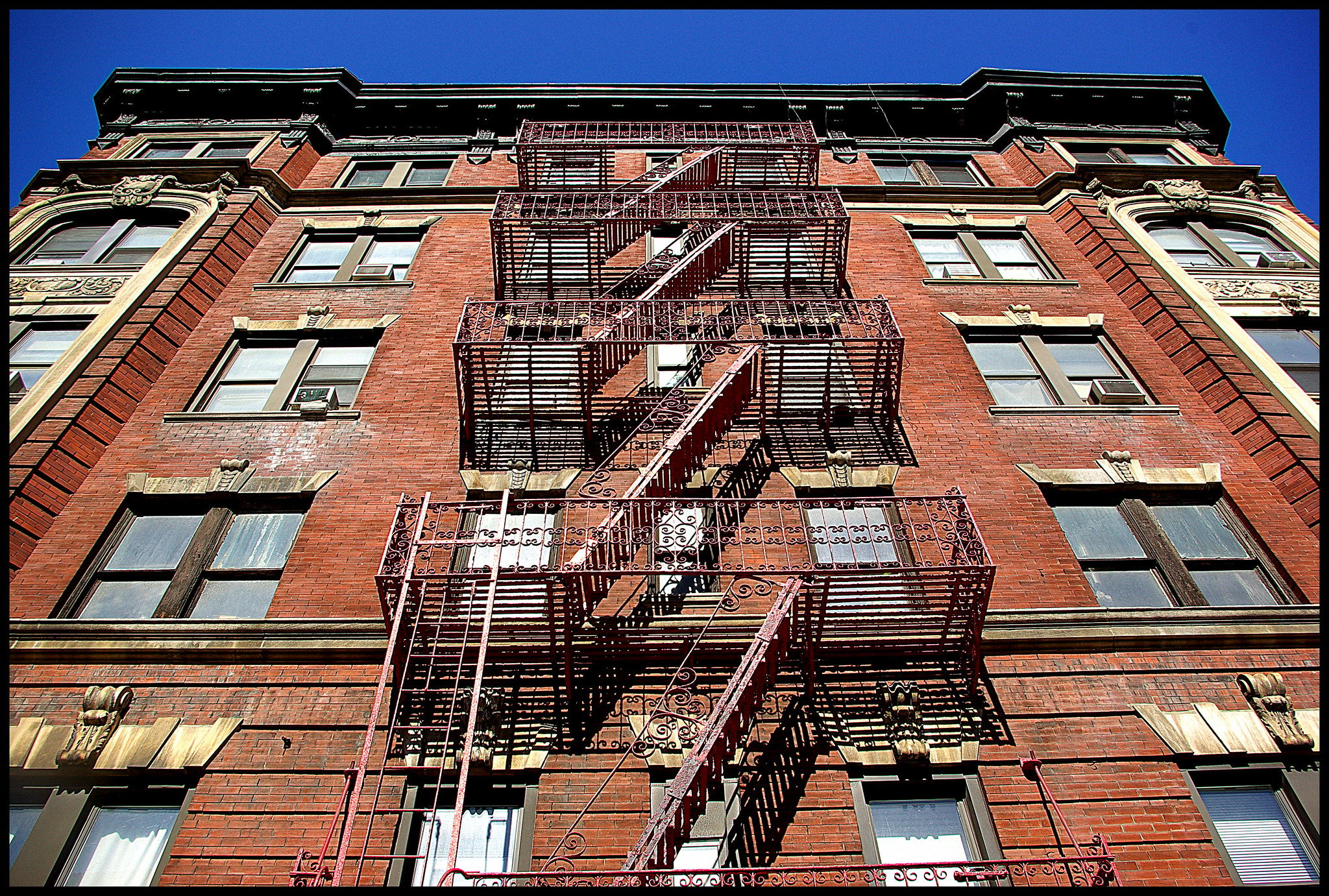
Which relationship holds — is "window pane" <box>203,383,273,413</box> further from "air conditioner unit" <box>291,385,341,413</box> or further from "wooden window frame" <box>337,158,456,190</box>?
"wooden window frame" <box>337,158,456,190</box>

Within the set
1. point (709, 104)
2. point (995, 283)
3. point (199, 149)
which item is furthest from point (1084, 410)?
point (199, 149)

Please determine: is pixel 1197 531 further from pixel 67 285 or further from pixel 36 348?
pixel 67 285

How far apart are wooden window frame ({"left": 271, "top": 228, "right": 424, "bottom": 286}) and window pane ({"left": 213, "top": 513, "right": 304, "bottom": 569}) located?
21.9 ft

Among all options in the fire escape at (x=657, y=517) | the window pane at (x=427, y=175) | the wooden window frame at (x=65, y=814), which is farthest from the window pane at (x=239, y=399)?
the window pane at (x=427, y=175)

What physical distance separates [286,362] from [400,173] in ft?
28.9

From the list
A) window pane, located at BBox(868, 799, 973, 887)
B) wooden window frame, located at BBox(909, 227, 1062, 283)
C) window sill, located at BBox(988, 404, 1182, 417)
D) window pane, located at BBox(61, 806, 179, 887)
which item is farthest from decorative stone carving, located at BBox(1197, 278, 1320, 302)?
window pane, located at BBox(61, 806, 179, 887)

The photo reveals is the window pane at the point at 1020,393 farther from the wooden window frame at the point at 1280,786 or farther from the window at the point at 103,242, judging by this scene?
the window at the point at 103,242

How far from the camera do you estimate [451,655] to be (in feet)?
32.6

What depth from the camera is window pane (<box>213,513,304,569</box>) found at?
11945 millimetres

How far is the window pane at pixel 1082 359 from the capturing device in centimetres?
1592

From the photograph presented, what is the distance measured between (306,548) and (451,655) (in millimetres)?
3085

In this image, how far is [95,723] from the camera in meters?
9.48

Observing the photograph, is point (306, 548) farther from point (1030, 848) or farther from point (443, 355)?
point (1030, 848)

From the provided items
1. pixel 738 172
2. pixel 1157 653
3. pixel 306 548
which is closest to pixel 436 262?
pixel 738 172
